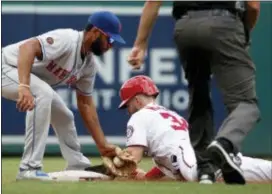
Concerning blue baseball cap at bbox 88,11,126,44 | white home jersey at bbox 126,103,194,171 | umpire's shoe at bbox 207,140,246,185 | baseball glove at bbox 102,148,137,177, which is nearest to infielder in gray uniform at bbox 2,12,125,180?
blue baseball cap at bbox 88,11,126,44

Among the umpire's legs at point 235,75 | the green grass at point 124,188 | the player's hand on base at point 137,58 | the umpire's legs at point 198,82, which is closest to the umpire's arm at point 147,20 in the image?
the player's hand on base at point 137,58

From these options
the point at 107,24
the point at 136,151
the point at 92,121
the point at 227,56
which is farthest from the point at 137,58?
the point at 92,121

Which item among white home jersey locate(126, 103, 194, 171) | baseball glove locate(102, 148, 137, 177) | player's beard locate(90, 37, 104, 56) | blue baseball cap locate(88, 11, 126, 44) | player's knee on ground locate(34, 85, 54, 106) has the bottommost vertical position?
baseball glove locate(102, 148, 137, 177)

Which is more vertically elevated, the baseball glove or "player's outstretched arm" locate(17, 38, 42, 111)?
"player's outstretched arm" locate(17, 38, 42, 111)

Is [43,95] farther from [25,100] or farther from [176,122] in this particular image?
[176,122]

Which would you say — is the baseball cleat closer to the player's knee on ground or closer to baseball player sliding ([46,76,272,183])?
baseball player sliding ([46,76,272,183])

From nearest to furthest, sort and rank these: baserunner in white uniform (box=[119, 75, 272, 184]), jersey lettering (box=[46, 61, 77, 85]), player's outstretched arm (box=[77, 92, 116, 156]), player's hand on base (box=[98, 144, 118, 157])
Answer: baserunner in white uniform (box=[119, 75, 272, 184]) → jersey lettering (box=[46, 61, 77, 85]) → player's hand on base (box=[98, 144, 118, 157]) → player's outstretched arm (box=[77, 92, 116, 156])
